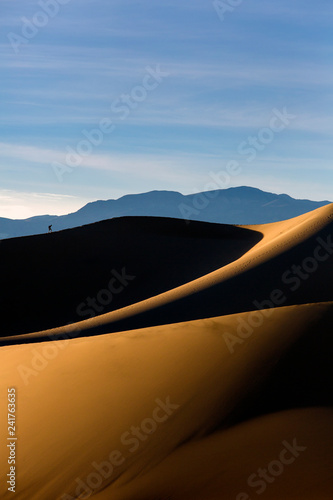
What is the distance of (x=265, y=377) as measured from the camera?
9.25m

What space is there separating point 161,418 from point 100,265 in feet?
84.5

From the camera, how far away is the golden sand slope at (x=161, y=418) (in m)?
7.48

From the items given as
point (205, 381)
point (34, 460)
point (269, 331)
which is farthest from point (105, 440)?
point (269, 331)

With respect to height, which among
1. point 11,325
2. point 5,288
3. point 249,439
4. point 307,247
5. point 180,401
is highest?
point 5,288

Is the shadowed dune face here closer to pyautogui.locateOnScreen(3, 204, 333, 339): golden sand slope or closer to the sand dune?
pyautogui.locateOnScreen(3, 204, 333, 339): golden sand slope

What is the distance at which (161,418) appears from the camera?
895 centimetres

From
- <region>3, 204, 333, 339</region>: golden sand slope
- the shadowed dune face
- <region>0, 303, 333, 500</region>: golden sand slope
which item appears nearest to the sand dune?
<region>0, 303, 333, 500</region>: golden sand slope

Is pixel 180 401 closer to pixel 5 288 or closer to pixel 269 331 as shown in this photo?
pixel 269 331

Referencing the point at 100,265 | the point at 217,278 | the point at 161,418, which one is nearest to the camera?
the point at 161,418

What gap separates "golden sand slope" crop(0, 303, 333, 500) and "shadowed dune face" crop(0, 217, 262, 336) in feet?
58.1

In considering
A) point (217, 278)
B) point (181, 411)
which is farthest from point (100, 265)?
point (181, 411)

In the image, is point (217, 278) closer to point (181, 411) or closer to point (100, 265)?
point (100, 265)

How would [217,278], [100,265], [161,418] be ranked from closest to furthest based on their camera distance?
1. [161,418]
2. [217,278]
3. [100,265]

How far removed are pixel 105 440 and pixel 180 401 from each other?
1250 millimetres
